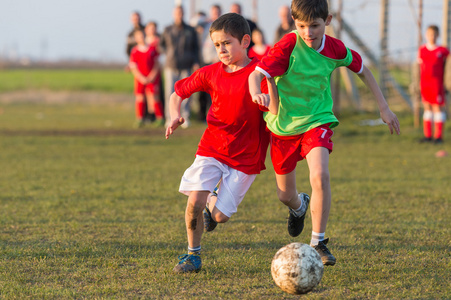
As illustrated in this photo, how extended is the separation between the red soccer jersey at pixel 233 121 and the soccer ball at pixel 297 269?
0.78 meters

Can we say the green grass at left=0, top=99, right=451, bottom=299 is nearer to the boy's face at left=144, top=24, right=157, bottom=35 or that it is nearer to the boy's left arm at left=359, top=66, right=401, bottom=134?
the boy's left arm at left=359, top=66, right=401, bottom=134

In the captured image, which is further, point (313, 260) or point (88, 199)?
point (88, 199)

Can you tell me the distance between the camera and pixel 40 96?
32812 mm

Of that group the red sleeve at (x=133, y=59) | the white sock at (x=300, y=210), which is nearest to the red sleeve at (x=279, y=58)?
the white sock at (x=300, y=210)

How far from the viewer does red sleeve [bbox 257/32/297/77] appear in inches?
161

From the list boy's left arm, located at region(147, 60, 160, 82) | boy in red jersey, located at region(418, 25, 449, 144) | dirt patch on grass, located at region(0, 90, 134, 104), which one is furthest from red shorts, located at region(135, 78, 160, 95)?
dirt patch on grass, located at region(0, 90, 134, 104)

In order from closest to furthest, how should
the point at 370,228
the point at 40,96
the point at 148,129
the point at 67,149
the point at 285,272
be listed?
the point at 285,272 → the point at 370,228 → the point at 67,149 → the point at 148,129 → the point at 40,96

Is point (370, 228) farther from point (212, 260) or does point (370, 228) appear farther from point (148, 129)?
point (148, 129)

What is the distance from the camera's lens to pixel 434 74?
448 inches

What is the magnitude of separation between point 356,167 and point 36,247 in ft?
17.7

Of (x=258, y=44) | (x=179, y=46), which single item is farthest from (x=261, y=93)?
(x=179, y=46)

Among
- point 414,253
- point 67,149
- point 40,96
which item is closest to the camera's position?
point 414,253

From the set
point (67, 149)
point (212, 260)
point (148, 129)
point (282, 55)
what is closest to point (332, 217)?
point (212, 260)

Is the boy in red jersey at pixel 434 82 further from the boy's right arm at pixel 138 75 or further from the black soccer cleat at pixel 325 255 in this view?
the black soccer cleat at pixel 325 255
